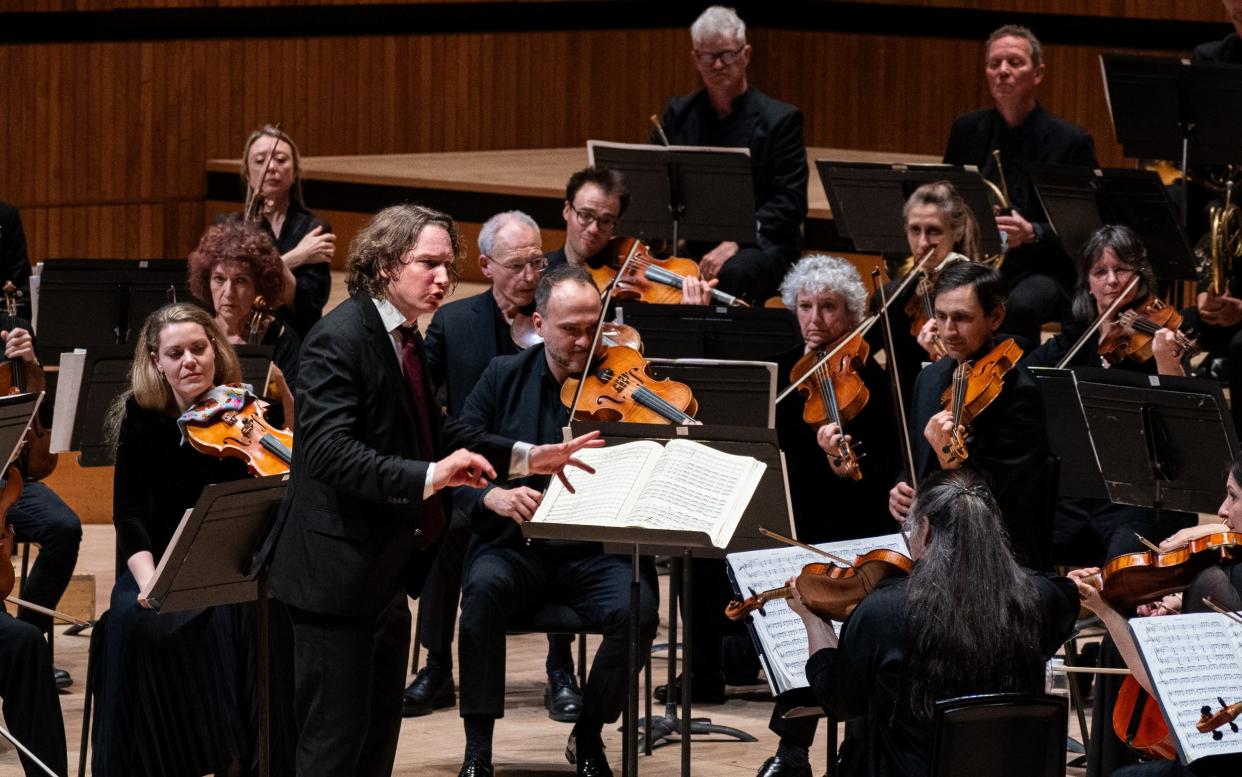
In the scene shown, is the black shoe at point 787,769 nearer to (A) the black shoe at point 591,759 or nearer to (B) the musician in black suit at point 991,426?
(A) the black shoe at point 591,759

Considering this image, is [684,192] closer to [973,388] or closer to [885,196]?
[885,196]

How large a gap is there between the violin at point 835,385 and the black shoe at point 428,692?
3.76ft

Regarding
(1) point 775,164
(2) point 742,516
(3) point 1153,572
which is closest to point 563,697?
(2) point 742,516

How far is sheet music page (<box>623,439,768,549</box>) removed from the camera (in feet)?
11.6

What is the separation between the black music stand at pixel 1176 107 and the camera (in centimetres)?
601

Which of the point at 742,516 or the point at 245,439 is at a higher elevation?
the point at 245,439

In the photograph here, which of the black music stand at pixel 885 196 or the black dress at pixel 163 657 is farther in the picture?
the black music stand at pixel 885 196

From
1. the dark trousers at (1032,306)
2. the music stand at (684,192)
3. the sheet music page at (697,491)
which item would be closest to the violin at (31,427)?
the music stand at (684,192)

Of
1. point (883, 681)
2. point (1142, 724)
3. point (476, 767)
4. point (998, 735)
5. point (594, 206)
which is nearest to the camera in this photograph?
point (998, 735)

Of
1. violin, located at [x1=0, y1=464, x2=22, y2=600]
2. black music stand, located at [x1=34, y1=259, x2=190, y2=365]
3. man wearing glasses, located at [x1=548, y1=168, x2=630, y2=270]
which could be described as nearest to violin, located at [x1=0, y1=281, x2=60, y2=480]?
black music stand, located at [x1=34, y1=259, x2=190, y2=365]

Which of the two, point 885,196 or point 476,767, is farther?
point 885,196

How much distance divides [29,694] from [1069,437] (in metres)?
2.59

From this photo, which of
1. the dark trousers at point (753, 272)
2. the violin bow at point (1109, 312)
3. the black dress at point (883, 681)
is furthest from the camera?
the dark trousers at point (753, 272)

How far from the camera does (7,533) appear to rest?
419 centimetres
